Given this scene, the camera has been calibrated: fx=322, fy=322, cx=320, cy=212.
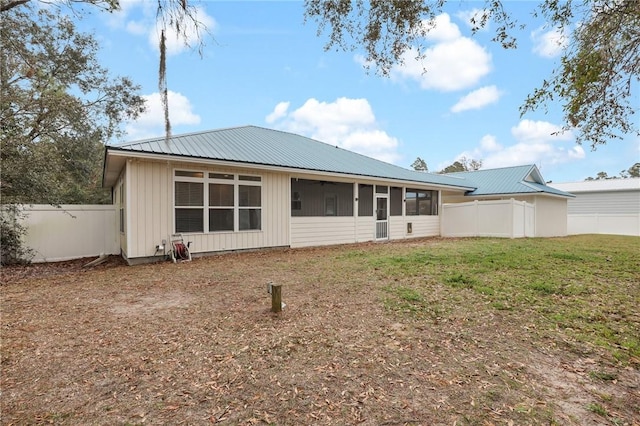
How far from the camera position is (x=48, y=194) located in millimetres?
8977

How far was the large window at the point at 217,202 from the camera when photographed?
8898 mm

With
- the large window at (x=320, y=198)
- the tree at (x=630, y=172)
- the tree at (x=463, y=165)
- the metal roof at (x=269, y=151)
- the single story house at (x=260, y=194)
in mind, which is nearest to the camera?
the single story house at (x=260, y=194)

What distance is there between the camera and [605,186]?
24.9 m

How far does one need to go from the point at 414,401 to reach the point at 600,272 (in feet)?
20.5

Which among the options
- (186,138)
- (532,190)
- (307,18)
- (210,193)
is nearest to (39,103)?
(186,138)

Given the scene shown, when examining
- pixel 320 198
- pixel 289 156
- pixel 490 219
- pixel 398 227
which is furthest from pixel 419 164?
pixel 289 156

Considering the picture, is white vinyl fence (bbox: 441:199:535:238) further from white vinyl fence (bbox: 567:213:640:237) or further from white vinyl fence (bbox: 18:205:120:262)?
white vinyl fence (bbox: 18:205:120:262)

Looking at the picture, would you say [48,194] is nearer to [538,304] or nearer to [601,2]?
[538,304]

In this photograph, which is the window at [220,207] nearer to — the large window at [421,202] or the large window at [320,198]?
the large window at [320,198]

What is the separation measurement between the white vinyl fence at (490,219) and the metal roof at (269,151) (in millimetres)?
1782

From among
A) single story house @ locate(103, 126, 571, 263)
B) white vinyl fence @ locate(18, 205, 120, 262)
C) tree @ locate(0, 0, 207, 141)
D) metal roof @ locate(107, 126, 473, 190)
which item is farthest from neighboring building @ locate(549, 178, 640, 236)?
white vinyl fence @ locate(18, 205, 120, 262)

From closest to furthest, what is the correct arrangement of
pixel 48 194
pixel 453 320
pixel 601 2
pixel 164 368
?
pixel 164 368 < pixel 453 320 < pixel 601 2 < pixel 48 194

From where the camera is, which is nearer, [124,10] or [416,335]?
[416,335]

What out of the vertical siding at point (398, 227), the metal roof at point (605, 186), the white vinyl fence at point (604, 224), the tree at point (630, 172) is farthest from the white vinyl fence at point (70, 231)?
the tree at point (630, 172)
